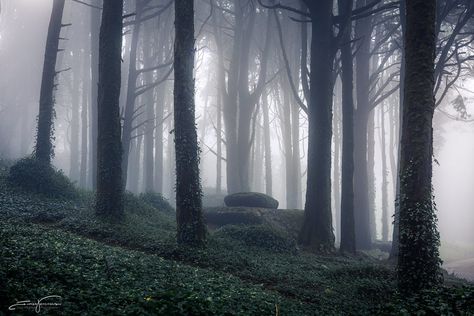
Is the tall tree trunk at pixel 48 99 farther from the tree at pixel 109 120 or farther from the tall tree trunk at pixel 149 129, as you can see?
the tall tree trunk at pixel 149 129

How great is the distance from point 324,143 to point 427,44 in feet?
19.8

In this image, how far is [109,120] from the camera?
1324 centimetres

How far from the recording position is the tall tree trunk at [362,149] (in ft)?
66.2

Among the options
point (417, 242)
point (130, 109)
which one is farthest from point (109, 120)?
point (417, 242)

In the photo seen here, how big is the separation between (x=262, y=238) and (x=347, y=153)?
5146 mm

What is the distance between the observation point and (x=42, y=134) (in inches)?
724

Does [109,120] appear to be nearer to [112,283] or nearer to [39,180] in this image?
[39,180]

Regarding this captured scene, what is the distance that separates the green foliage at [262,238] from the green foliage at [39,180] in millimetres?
7343

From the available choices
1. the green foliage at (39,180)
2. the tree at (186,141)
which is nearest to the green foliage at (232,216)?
the green foliage at (39,180)

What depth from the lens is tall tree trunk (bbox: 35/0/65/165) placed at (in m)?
18.2

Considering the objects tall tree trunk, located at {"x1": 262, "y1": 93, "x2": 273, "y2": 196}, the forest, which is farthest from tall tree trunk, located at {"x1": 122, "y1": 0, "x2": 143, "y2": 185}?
tall tree trunk, located at {"x1": 262, "y1": 93, "x2": 273, "y2": 196}

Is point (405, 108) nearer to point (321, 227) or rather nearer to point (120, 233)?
point (321, 227)

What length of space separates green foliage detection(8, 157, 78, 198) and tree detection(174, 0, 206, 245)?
767cm

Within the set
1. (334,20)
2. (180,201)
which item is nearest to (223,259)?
(180,201)
